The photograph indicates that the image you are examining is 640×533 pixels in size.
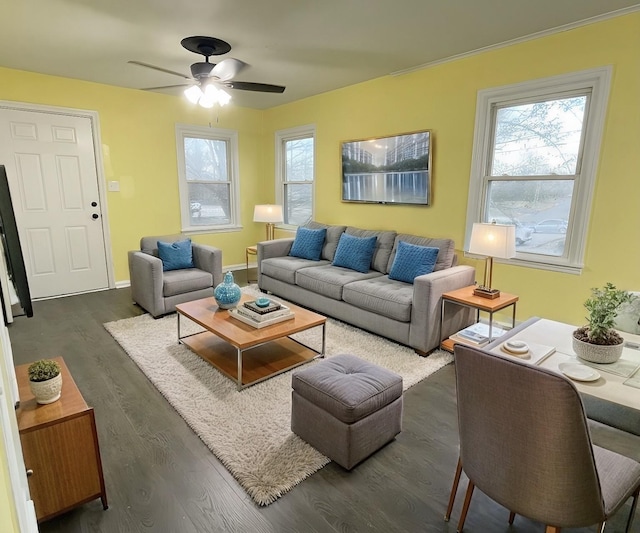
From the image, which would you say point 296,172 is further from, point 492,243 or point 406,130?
point 492,243

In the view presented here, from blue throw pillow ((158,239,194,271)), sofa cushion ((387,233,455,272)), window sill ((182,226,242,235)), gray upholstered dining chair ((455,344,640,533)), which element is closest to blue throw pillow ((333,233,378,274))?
sofa cushion ((387,233,455,272))

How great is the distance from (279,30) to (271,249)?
8.18 feet

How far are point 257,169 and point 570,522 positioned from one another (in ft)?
19.3

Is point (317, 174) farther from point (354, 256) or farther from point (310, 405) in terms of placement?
point (310, 405)

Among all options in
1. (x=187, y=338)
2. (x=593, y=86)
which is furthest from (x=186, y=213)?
(x=593, y=86)

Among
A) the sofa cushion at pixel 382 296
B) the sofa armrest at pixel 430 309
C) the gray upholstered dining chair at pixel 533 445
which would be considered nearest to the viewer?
the gray upholstered dining chair at pixel 533 445

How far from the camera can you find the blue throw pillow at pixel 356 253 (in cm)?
409

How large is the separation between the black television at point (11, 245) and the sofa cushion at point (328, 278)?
2657mm

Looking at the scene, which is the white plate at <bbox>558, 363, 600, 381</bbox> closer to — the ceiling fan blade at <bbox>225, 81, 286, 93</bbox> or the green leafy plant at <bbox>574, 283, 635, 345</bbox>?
the green leafy plant at <bbox>574, 283, 635, 345</bbox>

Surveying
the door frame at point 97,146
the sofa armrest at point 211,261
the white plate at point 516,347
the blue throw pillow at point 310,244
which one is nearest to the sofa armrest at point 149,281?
the sofa armrest at point 211,261

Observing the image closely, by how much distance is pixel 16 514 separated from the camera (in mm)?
834

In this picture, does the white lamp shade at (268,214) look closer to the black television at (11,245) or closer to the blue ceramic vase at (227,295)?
the blue ceramic vase at (227,295)

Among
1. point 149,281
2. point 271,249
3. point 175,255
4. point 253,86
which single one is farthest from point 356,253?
point 149,281

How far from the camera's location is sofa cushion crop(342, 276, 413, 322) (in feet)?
Answer: 10.3
